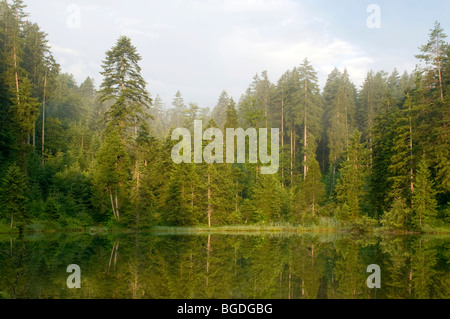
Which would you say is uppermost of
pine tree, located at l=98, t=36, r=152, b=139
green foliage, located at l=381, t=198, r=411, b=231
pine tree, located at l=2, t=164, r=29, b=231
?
pine tree, located at l=98, t=36, r=152, b=139

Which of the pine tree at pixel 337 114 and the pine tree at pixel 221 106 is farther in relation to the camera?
the pine tree at pixel 221 106

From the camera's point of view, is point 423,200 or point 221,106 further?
point 221,106

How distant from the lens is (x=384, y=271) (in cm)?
1505

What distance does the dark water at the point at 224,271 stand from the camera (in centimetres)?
1156

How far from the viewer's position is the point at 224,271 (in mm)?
15281

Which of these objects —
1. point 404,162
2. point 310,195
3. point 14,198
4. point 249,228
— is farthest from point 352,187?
point 14,198

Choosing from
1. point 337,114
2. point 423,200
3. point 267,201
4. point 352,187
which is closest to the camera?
point 423,200

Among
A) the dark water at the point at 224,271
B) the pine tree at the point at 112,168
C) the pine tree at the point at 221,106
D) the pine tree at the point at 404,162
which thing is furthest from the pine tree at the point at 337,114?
the dark water at the point at 224,271

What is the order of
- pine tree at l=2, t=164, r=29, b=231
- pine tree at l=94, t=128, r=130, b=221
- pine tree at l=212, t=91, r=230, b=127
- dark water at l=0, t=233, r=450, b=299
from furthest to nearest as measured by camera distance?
pine tree at l=212, t=91, r=230, b=127 < pine tree at l=94, t=128, r=130, b=221 < pine tree at l=2, t=164, r=29, b=231 < dark water at l=0, t=233, r=450, b=299

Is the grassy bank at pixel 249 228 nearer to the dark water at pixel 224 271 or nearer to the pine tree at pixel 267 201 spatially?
the pine tree at pixel 267 201

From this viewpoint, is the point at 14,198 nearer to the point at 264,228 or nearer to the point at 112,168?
the point at 112,168

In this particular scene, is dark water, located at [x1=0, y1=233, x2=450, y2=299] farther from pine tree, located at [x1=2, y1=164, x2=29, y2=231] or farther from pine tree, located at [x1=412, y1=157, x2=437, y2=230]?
pine tree, located at [x1=412, y1=157, x2=437, y2=230]

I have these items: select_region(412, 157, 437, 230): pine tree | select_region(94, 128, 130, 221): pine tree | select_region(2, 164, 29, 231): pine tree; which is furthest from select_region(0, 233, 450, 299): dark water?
select_region(94, 128, 130, 221): pine tree

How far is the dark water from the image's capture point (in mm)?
11562
